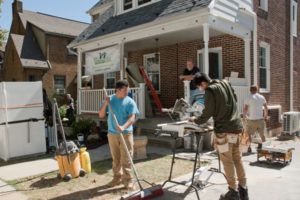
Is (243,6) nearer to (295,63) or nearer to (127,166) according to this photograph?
(295,63)

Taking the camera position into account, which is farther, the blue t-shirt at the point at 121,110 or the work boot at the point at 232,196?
the blue t-shirt at the point at 121,110

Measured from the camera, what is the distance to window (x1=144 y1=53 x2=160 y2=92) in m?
11.7

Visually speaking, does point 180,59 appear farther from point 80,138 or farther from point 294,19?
point 294,19

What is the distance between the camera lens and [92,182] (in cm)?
488

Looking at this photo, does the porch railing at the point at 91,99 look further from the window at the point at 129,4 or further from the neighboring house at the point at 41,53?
the neighboring house at the point at 41,53

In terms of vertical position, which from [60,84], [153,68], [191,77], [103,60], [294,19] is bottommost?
[191,77]

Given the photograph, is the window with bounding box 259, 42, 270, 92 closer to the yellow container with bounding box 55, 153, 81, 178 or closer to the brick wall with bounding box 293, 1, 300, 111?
the brick wall with bounding box 293, 1, 300, 111

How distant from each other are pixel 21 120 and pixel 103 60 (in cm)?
424

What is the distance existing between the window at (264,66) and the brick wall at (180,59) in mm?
1020

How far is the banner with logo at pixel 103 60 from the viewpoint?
9.73 metres

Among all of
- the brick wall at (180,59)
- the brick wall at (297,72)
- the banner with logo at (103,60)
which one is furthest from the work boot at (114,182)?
the brick wall at (297,72)

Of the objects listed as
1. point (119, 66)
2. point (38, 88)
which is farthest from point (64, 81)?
point (38, 88)

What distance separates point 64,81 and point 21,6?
25.6 ft

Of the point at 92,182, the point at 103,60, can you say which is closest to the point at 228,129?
the point at 92,182
